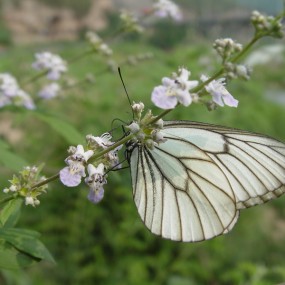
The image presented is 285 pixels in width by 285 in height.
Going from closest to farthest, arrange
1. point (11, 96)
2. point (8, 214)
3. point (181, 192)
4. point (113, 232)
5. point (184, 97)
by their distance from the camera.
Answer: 1. point (184, 97)
2. point (8, 214)
3. point (181, 192)
4. point (11, 96)
5. point (113, 232)

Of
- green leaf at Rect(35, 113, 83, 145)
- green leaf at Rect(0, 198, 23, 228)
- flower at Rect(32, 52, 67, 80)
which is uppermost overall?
flower at Rect(32, 52, 67, 80)

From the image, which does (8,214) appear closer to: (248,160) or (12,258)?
(12,258)

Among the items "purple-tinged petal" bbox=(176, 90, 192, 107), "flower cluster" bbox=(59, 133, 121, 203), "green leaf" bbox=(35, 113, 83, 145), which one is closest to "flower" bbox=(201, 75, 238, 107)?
"purple-tinged petal" bbox=(176, 90, 192, 107)

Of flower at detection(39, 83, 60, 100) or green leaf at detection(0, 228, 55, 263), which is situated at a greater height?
flower at detection(39, 83, 60, 100)

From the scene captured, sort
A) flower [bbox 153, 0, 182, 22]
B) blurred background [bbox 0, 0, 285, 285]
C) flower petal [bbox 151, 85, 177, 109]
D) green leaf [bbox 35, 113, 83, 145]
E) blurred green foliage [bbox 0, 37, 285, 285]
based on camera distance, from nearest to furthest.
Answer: flower petal [bbox 151, 85, 177, 109] → green leaf [bbox 35, 113, 83, 145] → flower [bbox 153, 0, 182, 22] → blurred background [bbox 0, 0, 285, 285] → blurred green foliage [bbox 0, 37, 285, 285]

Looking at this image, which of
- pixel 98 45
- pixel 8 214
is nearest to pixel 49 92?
pixel 98 45

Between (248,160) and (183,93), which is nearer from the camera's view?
(183,93)

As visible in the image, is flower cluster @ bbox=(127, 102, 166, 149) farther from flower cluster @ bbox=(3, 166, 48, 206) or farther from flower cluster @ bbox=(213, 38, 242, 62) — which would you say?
flower cluster @ bbox=(3, 166, 48, 206)
